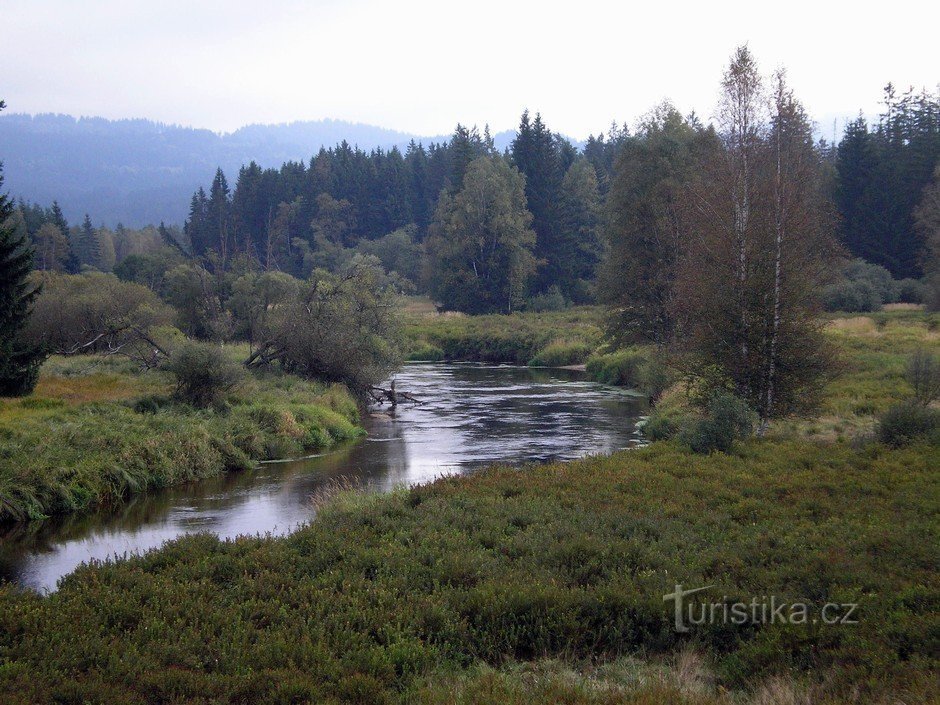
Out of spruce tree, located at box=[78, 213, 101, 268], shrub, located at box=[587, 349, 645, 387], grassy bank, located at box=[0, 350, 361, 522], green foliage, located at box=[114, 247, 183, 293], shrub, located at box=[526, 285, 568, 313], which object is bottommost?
shrub, located at box=[587, 349, 645, 387]

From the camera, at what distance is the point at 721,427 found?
54.9 ft

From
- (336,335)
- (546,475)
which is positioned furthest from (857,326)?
(546,475)

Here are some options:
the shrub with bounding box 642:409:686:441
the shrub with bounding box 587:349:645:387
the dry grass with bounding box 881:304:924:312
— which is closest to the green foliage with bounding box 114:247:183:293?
the shrub with bounding box 587:349:645:387

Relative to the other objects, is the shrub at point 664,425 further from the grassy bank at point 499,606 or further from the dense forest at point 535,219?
the dense forest at point 535,219

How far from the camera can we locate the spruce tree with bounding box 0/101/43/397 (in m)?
21.6

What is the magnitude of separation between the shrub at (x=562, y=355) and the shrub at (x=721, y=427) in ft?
96.6

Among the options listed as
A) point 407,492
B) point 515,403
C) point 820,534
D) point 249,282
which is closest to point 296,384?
point 515,403

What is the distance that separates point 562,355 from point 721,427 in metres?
30.8

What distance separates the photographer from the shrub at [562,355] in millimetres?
47281

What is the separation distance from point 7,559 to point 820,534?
481 inches

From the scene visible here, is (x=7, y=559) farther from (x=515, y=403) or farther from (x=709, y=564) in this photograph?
(x=515, y=403)

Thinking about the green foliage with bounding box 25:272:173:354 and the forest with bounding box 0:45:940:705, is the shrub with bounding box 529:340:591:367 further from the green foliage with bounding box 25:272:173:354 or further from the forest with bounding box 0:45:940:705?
the green foliage with bounding box 25:272:173:354

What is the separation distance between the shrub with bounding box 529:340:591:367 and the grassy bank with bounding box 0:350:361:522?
20917 mm

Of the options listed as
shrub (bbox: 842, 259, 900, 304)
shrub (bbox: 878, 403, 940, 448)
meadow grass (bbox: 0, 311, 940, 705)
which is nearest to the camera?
meadow grass (bbox: 0, 311, 940, 705)
